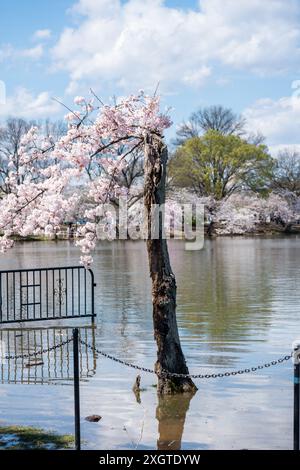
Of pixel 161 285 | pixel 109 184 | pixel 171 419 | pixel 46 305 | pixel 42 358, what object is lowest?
pixel 171 419

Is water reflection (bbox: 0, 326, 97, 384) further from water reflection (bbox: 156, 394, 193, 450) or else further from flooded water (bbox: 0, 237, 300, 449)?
water reflection (bbox: 156, 394, 193, 450)

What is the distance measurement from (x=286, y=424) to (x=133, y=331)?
234 inches

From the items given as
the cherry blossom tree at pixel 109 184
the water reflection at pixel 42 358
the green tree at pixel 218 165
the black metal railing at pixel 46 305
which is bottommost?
the water reflection at pixel 42 358

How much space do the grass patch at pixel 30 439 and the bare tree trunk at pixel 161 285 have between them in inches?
80.1

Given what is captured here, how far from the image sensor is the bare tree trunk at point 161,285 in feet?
28.1

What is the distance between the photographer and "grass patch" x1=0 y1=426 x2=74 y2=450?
6.57 meters

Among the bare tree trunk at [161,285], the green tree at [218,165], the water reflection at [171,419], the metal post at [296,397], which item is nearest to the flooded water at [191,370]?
the water reflection at [171,419]

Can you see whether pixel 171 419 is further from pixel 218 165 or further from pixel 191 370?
pixel 218 165

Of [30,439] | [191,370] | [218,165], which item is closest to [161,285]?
[191,370]

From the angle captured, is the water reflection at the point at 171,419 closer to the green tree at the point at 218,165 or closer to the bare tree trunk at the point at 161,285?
the bare tree trunk at the point at 161,285

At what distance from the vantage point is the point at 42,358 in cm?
1080

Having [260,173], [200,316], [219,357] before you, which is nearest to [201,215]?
[260,173]

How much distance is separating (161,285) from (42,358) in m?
3.15
